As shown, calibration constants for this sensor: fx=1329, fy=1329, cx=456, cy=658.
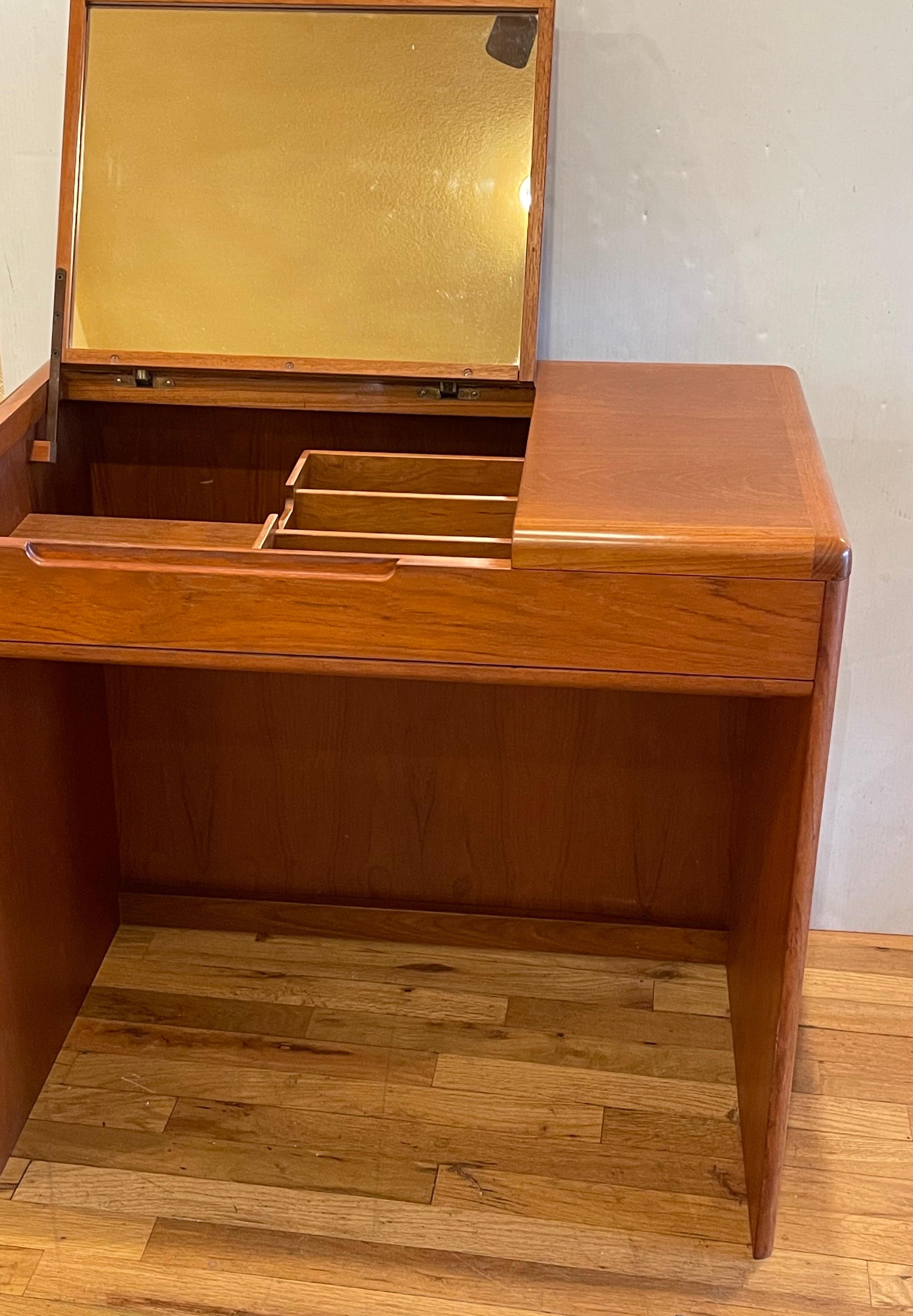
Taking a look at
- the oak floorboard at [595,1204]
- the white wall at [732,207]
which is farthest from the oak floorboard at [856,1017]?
the white wall at [732,207]

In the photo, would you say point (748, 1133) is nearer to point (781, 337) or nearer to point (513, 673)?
point (513, 673)

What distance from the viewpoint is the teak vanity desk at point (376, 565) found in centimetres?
126

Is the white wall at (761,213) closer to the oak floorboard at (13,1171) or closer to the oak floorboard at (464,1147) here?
the oak floorboard at (464,1147)

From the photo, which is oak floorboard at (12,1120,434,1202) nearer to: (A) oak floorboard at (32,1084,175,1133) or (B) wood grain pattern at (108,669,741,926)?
(A) oak floorboard at (32,1084,175,1133)

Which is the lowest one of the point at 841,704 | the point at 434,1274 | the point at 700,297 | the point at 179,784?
the point at 434,1274

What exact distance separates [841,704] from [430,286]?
0.82 m

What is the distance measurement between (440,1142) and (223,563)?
2.60 ft

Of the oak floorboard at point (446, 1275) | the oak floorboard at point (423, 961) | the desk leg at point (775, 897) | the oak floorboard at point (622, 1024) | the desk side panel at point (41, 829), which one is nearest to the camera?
the desk leg at point (775, 897)

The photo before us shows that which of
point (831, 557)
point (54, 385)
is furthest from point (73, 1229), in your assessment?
point (831, 557)

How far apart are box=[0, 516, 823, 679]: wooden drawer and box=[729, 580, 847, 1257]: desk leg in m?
0.08

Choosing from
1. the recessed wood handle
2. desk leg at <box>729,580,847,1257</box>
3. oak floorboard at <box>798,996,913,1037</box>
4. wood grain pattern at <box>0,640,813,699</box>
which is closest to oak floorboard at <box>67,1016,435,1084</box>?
desk leg at <box>729,580,847,1257</box>

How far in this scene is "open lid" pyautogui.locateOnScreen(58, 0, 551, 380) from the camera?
1.57 metres

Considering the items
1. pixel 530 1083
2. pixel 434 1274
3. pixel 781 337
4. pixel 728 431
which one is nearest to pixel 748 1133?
pixel 530 1083

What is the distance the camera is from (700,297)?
170 centimetres
